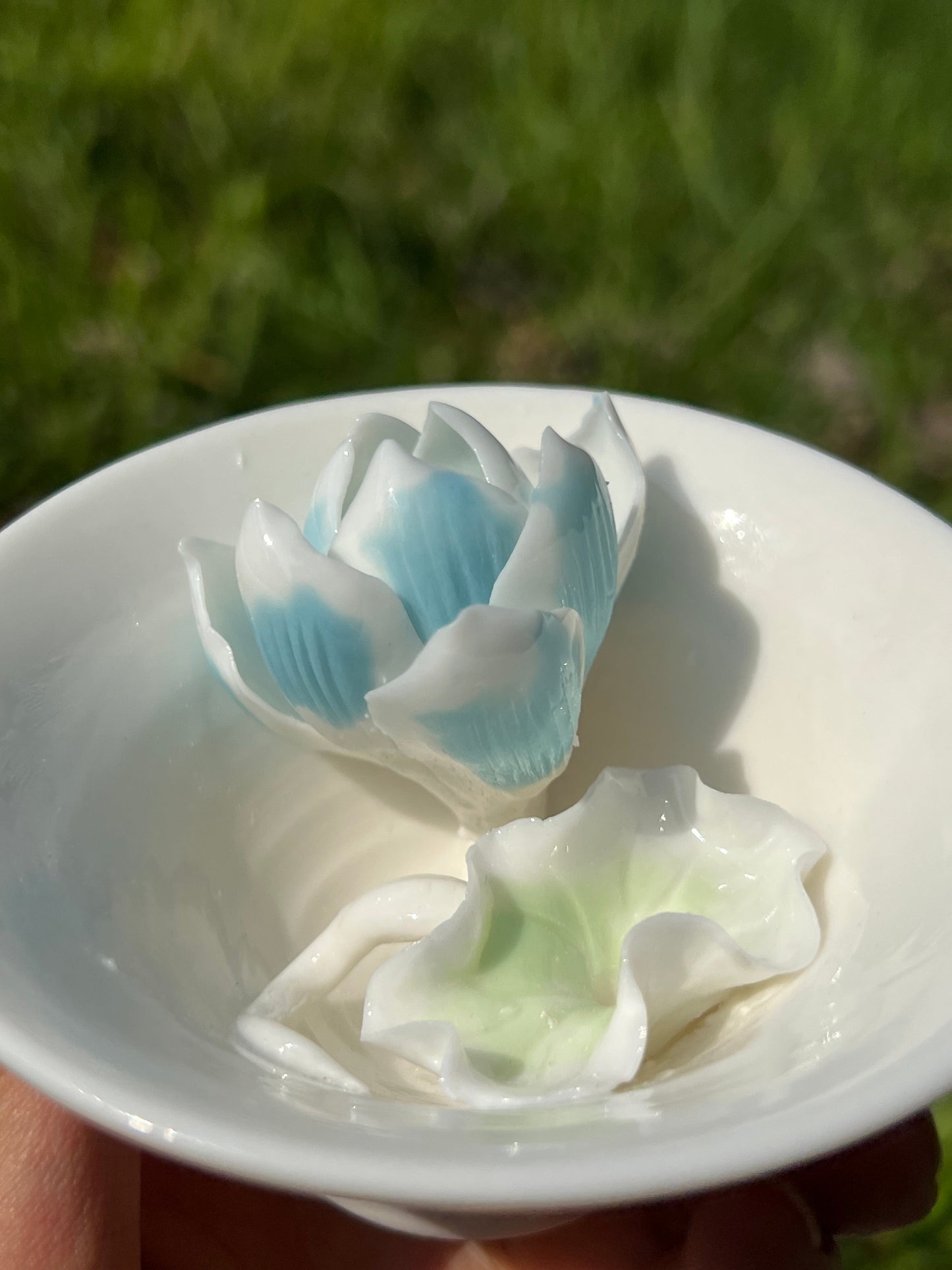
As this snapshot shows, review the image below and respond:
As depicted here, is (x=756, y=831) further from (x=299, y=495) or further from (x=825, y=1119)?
(x=299, y=495)

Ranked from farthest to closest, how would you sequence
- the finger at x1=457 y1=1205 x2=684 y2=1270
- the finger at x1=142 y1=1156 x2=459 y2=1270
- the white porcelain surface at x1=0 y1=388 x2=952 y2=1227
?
the finger at x1=142 y1=1156 x2=459 y2=1270 < the finger at x1=457 y1=1205 x2=684 y2=1270 < the white porcelain surface at x1=0 y1=388 x2=952 y2=1227

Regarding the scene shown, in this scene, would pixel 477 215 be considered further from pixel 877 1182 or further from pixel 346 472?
pixel 877 1182

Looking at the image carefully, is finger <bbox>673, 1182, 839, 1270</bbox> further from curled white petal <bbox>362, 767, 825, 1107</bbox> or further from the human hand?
curled white petal <bbox>362, 767, 825, 1107</bbox>

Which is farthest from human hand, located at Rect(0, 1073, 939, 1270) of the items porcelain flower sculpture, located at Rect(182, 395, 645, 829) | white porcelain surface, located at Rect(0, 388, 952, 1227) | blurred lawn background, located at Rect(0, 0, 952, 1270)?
blurred lawn background, located at Rect(0, 0, 952, 1270)

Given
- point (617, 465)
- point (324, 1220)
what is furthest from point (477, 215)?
point (324, 1220)

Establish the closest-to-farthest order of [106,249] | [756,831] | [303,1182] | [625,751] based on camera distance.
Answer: [303,1182] → [756,831] → [625,751] → [106,249]

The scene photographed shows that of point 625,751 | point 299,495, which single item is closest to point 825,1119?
point 625,751
